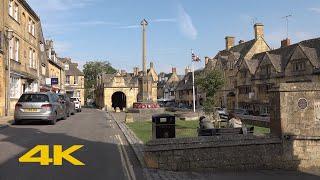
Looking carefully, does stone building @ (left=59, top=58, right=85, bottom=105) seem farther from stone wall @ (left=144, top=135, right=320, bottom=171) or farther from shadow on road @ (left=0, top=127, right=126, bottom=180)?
stone wall @ (left=144, top=135, right=320, bottom=171)

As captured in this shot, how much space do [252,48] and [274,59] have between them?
1131 centimetres

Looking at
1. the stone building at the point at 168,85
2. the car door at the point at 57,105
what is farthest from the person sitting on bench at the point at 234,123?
the stone building at the point at 168,85

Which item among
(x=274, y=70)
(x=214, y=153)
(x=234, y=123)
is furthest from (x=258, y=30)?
(x=214, y=153)

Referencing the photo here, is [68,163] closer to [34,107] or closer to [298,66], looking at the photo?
[34,107]

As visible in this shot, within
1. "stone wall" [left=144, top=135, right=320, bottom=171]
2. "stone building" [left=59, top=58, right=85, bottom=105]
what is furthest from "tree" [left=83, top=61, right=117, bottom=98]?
"stone wall" [left=144, top=135, right=320, bottom=171]

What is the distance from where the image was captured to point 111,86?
74062 millimetres

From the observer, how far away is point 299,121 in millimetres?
13523

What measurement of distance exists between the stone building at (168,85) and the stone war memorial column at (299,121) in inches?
3958

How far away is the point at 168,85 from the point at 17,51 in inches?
3552

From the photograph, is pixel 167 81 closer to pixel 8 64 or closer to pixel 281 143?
pixel 8 64

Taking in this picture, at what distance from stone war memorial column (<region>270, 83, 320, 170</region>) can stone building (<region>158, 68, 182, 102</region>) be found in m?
101

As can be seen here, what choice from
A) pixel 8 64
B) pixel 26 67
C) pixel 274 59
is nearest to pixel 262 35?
pixel 274 59

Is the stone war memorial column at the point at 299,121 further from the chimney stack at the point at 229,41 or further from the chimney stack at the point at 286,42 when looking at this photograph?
the chimney stack at the point at 229,41

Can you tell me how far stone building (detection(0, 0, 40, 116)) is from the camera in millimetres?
30531
